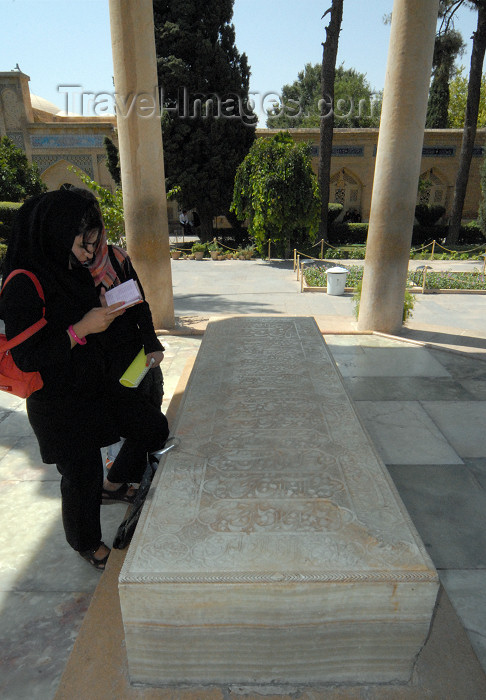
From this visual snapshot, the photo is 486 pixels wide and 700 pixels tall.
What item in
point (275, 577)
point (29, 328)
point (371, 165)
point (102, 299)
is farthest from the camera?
point (371, 165)

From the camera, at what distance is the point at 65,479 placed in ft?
6.21

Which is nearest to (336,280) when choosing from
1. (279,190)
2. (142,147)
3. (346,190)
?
(279,190)

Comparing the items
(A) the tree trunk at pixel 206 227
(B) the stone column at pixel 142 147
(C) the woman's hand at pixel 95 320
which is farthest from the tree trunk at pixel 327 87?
(C) the woman's hand at pixel 95 320

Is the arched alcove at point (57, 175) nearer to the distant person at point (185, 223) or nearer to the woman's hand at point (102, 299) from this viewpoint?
the distant person at point (185, 223)

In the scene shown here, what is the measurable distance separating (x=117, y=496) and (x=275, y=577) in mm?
1369

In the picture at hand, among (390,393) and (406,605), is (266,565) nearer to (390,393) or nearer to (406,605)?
(406,605)

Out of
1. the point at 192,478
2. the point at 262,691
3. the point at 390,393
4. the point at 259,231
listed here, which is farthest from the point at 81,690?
the point at 259,231

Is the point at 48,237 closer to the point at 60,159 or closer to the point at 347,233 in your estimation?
the point at 347,233

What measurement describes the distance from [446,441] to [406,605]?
2072 mm

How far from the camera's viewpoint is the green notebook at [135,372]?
198cm

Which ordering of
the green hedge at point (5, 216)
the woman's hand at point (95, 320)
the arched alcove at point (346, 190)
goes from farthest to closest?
the arched alcove at point (346, 190)
the green hedge at point (5, 216)
the woman's hand at point (95, 320)

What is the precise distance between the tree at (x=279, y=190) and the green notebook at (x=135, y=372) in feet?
39.2

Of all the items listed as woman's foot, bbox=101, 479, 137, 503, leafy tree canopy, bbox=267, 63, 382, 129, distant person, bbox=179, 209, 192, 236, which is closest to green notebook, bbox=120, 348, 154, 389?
woman's foot, bbox=101, 479, 137, 503

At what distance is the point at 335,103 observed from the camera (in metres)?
33.8
